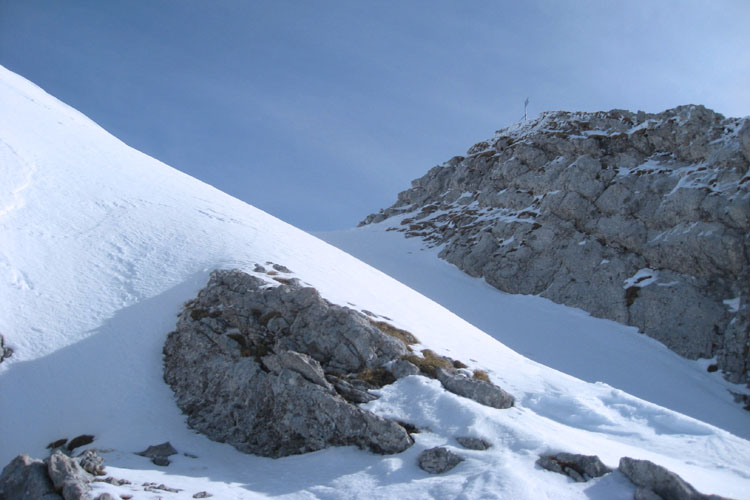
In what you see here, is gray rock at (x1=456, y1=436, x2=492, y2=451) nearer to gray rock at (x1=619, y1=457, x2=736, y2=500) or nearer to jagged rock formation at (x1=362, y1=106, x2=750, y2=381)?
gray rock at (x1=619, y1=457, x2=736, y2=500)

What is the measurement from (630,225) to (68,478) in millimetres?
54220

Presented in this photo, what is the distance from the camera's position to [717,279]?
146ft

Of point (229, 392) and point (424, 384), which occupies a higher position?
point (424, 384)

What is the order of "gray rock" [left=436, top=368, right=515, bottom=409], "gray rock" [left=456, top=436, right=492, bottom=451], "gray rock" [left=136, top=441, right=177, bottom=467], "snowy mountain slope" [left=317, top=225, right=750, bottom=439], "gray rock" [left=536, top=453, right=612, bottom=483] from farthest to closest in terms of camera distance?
"snowy mountain slope" [left=317, top=225, right=750, bottom=439]
"gray rock" [left=436, top=368, right=515, bottom=409]
"gray rock" [left=136, top=441, right=177, bottom=467]
"gray rock" [left=456, top=436, right=492, bottom=451]
"gray rock" [left=536, top=453, right=612, bottom=483]

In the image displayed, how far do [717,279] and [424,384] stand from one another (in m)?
38.5

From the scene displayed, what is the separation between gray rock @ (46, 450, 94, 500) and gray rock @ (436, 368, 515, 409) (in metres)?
12.7

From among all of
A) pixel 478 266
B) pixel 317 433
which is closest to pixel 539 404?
pixel 317 433

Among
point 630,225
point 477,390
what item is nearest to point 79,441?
point 477,390

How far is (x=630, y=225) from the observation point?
52.7 m

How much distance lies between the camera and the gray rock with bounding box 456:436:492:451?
53.2ft

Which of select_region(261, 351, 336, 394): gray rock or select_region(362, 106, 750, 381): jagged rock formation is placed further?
select_region(362, 106, 750, 381): jagged rock formation

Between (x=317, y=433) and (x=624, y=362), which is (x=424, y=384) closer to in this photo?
(x=317, y=433)

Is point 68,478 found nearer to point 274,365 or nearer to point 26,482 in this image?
point 26,482

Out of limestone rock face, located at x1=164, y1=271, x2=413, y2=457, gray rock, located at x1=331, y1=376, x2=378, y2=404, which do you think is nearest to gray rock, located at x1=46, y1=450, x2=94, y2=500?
limestone rock face, located at x1=164, y1=271, x2=413, y2=457
